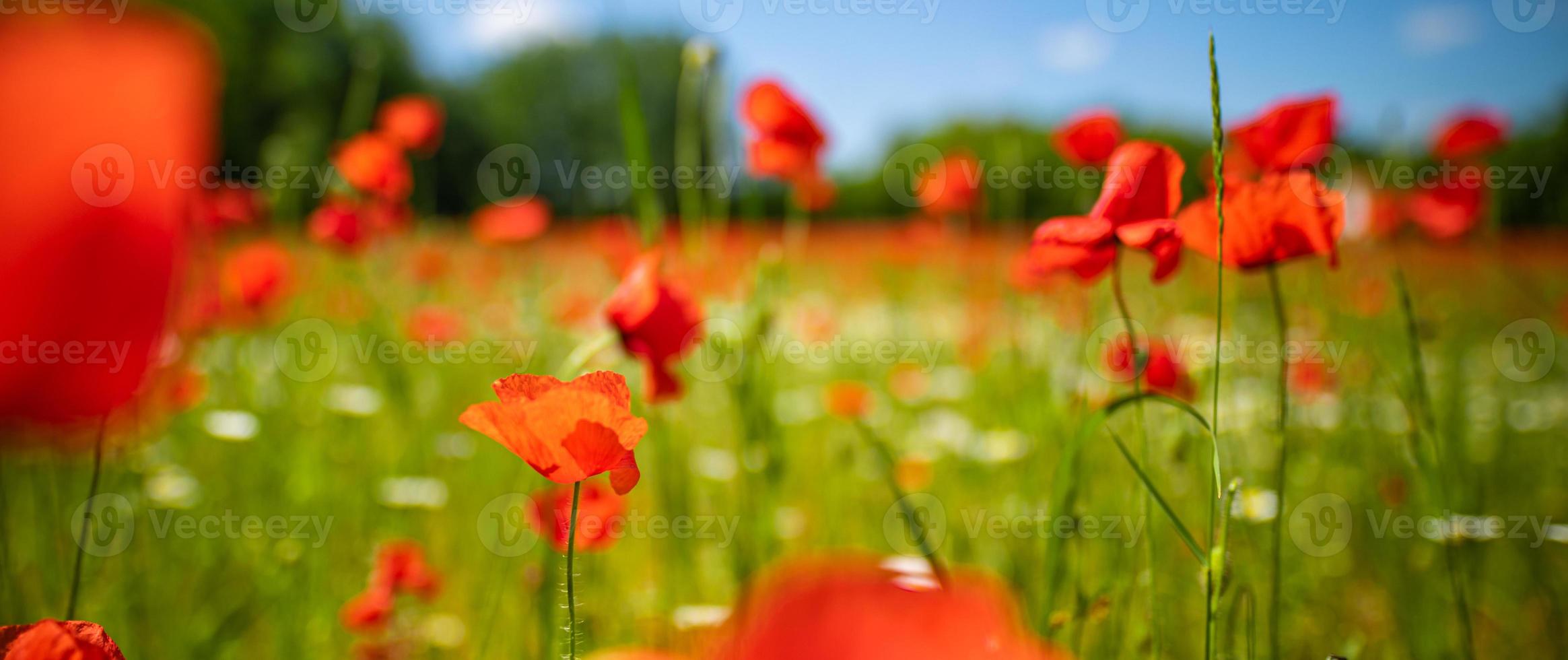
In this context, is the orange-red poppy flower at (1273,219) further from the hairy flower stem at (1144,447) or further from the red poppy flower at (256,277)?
the red poppy flower at (256,277)

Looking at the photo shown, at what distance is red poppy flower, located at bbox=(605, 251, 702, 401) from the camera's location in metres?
0.69

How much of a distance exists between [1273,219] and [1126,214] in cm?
13

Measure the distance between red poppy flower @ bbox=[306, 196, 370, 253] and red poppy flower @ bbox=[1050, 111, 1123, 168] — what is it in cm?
117

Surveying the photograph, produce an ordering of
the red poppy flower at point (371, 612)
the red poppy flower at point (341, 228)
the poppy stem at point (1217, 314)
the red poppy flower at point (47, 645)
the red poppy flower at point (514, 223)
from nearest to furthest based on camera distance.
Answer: the red poppy flower at point (47, 645), the poppy stem at point (1217, 314), the red poppy flower at point (371, 612), the red poppy flower at point (341, 228), the red poppy flower at point (514, 223)

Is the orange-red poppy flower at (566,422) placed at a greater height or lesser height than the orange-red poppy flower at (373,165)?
lesser

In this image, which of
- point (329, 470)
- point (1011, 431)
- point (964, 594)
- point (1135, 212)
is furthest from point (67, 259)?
point (1011, 431)

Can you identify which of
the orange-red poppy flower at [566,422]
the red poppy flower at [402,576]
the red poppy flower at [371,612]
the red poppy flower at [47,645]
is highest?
the orange-red poppy flower at [566,422]

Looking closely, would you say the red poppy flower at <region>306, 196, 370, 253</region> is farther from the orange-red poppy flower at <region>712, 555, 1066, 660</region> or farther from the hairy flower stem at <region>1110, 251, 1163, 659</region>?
the orange-red poppy flower at <region>712, 555, 1066, 660</region>

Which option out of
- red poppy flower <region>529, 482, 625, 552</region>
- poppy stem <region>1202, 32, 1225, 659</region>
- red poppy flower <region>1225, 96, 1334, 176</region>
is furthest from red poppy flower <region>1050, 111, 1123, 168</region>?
red poppy flower <region>529, 482, 625, 552</region>

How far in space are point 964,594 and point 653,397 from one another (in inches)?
23.8

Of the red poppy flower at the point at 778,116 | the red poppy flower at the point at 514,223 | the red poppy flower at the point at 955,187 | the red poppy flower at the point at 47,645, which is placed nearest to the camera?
the red poppy flower at the point at 47,645

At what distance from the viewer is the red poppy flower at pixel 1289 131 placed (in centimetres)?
71

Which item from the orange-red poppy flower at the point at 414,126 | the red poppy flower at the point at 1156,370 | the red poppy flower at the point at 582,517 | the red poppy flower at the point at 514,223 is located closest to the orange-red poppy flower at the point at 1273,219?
the red poppy flower at the point at 1156,370

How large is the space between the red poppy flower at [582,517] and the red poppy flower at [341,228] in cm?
84
